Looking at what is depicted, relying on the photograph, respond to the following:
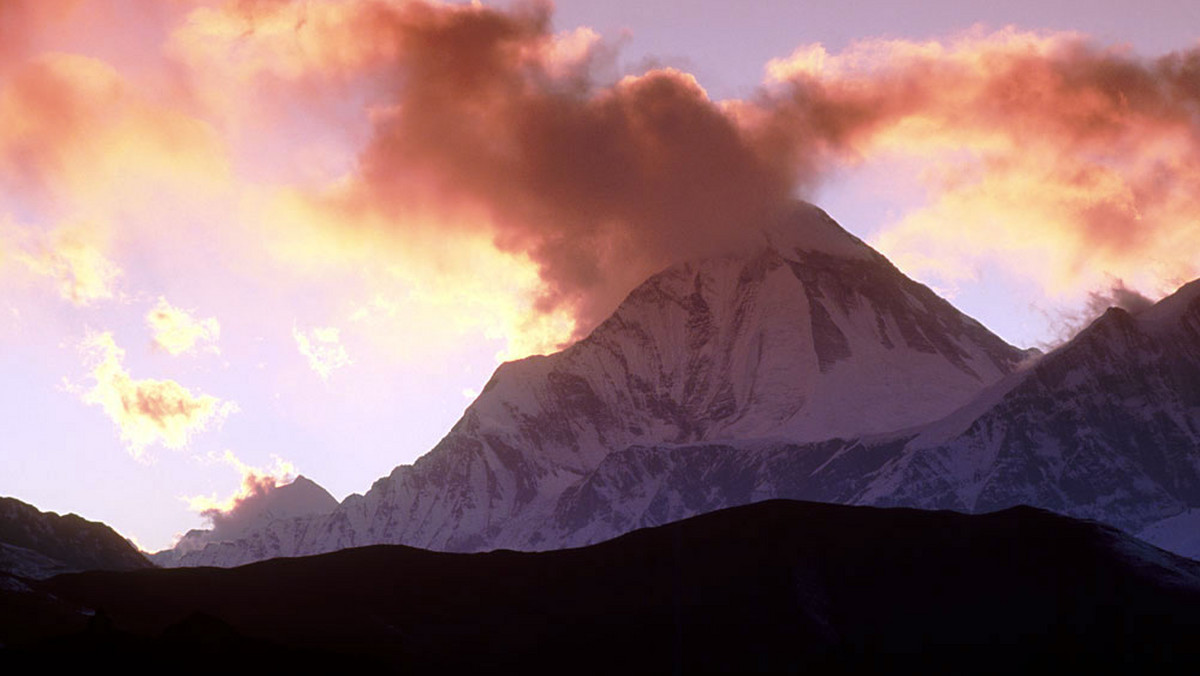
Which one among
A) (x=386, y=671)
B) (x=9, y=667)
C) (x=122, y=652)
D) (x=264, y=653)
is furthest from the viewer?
(x=386, y=671)

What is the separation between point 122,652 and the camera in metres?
166

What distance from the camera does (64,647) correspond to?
166375 millimetres

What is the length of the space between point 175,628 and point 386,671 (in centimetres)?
2556

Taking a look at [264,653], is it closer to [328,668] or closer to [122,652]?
[328,668]

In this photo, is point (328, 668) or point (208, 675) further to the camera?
point (328, 668)

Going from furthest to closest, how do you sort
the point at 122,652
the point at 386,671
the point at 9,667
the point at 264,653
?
the point at 386,671 → the point at 264,653 → the point at 122,652 → the point at 9,667

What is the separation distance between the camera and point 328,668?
596ft

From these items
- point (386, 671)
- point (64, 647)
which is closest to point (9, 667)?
point (64, 647)

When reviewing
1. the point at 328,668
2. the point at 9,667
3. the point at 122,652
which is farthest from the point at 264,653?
the point at 9,667

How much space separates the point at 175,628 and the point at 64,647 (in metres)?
17.3

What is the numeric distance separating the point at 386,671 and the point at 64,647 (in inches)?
1595

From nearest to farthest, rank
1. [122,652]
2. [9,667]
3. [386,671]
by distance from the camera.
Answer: [9,667] < [122,652] < [386,671]

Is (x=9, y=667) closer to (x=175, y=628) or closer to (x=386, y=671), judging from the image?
(x=175, y=628)

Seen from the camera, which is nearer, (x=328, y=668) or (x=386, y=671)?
(x=328, y=668)
